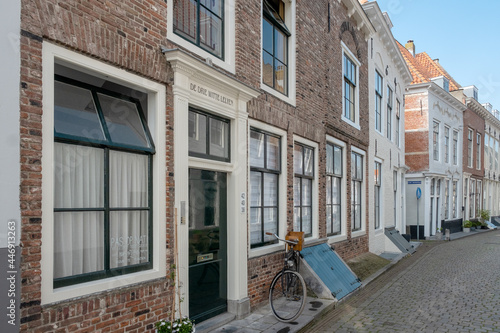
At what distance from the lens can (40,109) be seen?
366cm

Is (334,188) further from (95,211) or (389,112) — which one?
(95,211)

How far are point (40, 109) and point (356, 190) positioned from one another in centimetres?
1062

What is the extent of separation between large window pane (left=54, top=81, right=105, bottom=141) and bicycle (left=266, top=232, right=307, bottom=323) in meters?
3.51

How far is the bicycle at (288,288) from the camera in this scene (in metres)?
6.55

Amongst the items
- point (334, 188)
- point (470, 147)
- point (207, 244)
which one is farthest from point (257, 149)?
point (470, 147)

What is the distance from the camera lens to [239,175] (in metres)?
6.57

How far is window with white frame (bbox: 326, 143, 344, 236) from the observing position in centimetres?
1072

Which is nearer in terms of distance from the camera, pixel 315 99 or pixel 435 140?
pixel 315 99

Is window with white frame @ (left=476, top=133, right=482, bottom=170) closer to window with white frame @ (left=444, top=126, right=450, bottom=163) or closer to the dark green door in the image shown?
window with white frame @ (left=444, top=126, right=450, bottom=163)

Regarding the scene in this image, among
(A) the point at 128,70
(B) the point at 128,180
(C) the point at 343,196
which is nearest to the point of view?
(A) the point at 128,70

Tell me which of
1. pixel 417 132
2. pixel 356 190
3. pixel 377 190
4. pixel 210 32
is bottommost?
pixel 377 190

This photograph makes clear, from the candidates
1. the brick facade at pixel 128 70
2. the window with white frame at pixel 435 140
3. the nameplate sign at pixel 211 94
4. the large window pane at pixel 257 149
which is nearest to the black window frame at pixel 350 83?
the brick facade at pixel 128 70

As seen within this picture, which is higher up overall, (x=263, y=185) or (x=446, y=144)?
(x=446, y=144)

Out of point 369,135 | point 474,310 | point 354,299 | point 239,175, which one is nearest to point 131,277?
point 239,175
